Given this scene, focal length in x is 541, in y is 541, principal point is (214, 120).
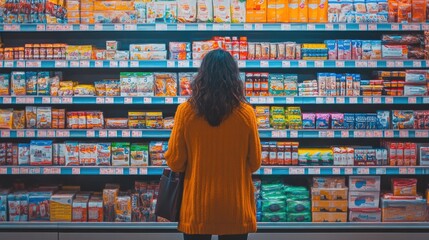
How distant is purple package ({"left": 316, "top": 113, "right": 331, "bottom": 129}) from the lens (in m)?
5.36

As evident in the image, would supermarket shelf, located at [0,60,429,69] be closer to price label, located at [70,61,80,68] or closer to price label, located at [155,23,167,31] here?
price label, located at [70,61,80,68]

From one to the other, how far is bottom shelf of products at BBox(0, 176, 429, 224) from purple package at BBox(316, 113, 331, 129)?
52 cm

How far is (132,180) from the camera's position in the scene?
596cm

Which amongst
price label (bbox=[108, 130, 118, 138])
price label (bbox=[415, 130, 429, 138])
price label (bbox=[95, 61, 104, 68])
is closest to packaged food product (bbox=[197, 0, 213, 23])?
price label (bbox=[95, 61, 104, 68])

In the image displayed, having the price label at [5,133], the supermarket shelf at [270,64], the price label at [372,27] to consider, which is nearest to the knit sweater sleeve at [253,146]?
the supermarket shelf at [270,64]

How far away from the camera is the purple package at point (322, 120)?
536cm

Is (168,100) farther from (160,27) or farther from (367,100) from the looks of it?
(367,100)

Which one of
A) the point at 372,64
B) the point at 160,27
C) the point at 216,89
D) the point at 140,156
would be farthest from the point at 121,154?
the point at 372,64

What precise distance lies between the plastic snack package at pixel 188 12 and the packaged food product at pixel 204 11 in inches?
1.6

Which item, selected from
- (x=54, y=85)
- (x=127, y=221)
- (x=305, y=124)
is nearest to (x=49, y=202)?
(x=127, y=221)

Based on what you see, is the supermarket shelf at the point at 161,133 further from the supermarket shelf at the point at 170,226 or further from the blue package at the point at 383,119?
the supermarket shelf at the point at 170,226

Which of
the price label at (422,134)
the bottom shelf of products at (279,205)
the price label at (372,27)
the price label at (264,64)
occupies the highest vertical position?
the price label at (372,27)

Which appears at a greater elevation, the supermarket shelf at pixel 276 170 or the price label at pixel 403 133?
the price label at pixel 403 133

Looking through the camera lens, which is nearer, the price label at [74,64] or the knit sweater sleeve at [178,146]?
the knit sweater sleeve at [178,146]
